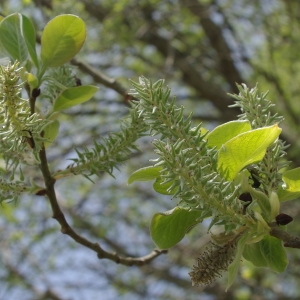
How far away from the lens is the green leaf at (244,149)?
964 mm

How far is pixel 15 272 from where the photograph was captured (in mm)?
4766

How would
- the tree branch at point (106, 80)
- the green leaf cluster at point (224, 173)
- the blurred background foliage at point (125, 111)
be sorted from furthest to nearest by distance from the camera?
the blurred background foliage at point (125, 111) → the tree branch at point (106, 80) → the green leaf cluster at point (224, 173)

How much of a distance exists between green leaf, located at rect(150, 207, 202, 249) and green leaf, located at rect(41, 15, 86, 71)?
0.46 m

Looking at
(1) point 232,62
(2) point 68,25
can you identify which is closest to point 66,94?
(2) point 68,25

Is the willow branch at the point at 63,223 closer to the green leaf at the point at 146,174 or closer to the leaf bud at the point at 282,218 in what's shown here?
the green leaf at the point at 146,174

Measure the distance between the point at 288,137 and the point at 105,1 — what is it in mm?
2328

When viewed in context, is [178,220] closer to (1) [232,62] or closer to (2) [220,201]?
(2) [220,201]

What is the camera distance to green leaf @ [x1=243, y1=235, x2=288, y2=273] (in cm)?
112

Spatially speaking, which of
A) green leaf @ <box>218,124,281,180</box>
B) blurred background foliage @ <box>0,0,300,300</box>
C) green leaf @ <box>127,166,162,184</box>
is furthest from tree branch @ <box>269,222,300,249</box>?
blurred background foliage @ <box>0,0,300,300</box>

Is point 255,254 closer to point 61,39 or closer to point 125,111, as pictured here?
point 61,39

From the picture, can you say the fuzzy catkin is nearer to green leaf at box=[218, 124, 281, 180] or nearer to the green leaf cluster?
the green leaf cluster

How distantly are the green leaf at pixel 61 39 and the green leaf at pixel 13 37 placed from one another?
2.1 inches

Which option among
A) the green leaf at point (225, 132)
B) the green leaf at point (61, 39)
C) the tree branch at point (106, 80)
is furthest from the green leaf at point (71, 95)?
the tree branch at point (106, 80)

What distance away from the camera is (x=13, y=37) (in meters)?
1.24
